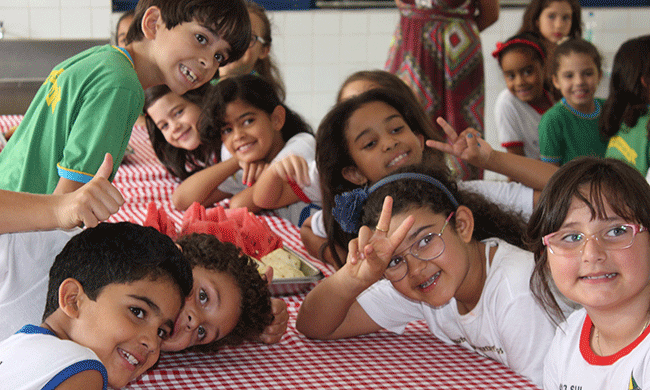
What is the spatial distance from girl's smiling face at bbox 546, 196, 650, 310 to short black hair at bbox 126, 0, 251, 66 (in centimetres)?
105

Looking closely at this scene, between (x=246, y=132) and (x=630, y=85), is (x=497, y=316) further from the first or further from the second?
(x=630, y=85)

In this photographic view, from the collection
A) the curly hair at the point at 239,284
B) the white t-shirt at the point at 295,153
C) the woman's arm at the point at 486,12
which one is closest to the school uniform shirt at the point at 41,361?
the curly hair at the point at 239,284

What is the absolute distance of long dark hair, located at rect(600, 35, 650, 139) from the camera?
2.94 m

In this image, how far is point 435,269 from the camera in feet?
4.82

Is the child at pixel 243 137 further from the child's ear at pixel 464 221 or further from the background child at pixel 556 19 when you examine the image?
the background child at pixel 556 19

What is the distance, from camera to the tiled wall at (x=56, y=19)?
4566 mm

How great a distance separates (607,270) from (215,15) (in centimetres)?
117

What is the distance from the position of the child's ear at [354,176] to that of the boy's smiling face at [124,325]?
112 cm

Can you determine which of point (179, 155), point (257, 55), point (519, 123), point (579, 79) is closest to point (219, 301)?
point (179, 155)

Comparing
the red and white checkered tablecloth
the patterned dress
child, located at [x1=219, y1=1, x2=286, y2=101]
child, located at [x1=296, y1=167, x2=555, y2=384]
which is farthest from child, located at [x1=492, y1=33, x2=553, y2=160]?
the red and white checkered tablecloth

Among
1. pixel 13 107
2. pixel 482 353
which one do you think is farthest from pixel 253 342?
pixel 13 107

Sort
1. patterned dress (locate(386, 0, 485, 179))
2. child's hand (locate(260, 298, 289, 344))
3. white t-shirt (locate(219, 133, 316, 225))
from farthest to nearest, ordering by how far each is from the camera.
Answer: patterned dress (locate(386, 0, 485, 179)), white t-shirt (locate(219, 133, 316, 225)), child's hand (locate(260, 298, 289, 344))

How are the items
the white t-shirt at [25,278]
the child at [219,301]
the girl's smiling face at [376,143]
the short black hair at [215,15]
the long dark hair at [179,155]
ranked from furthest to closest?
the long dark hair at [179,155], the girl's smiling face at [376,143], the short black hair at [215,15], the child at [219,301], the white t-shirt at [25,278]

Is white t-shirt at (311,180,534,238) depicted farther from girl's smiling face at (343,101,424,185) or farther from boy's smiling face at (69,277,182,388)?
boy's smiling face at (69,277,182,388)
